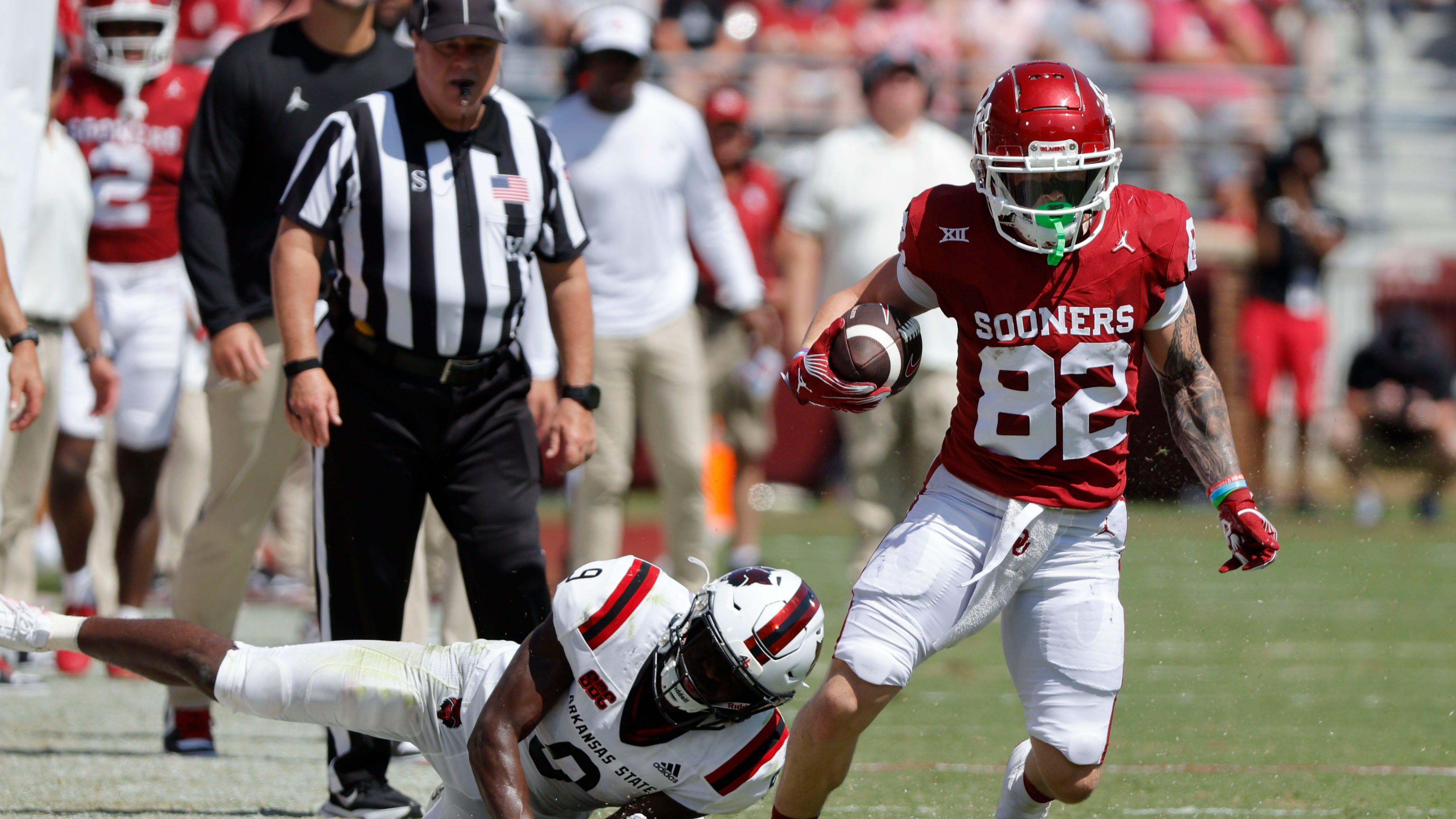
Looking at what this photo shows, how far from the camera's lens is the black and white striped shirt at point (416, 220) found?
371 centimetres

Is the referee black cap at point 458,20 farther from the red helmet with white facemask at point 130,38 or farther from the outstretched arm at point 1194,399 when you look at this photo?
the red helmet with white facemask at point 130,38

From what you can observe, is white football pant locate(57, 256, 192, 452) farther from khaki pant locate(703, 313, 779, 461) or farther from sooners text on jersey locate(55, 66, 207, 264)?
khaki pant locate(703, 313, 779, 461)

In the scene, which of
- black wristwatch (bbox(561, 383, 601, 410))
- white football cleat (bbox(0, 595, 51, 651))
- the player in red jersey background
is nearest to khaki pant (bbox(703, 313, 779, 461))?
the player in red jersey background

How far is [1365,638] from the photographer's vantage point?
22.3ft

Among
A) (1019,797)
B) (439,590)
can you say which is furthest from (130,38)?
(1019,797)

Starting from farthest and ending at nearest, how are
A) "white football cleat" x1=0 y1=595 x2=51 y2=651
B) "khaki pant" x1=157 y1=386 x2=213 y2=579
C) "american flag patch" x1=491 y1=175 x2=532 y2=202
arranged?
"khaki pant" x1=157 y1=386 x2=213 y2=579 → "american flag patch" x1=491 y1=175 x2=532 y2=202 → "white football cleat" x1=0 y1=595 x2=51 y2=651

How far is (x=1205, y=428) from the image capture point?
345cm

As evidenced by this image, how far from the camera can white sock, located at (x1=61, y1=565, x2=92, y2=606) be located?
5.64 metres

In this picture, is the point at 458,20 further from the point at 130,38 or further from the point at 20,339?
the point at 130,38

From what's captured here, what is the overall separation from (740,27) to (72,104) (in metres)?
7.63

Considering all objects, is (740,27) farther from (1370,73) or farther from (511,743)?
(511,743)

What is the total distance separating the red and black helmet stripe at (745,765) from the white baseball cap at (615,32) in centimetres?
350

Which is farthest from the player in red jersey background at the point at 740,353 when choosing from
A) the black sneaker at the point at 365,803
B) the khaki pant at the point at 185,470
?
the black sneaker at the point at 365,803

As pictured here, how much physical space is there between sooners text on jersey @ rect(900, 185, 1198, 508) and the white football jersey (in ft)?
2.19
